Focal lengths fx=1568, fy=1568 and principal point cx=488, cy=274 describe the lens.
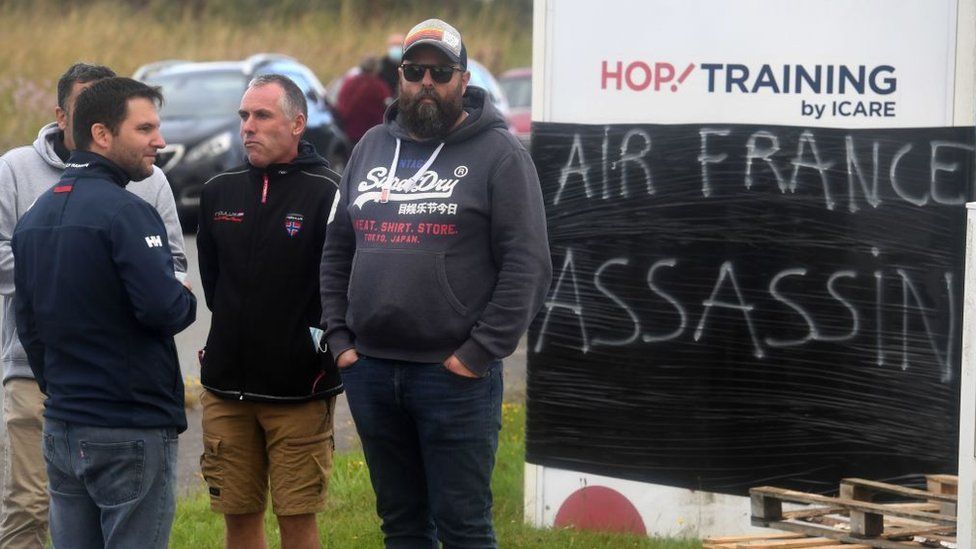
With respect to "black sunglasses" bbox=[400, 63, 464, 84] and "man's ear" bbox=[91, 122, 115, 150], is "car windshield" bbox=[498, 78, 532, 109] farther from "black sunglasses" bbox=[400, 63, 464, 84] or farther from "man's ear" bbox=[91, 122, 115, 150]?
"man's ear" bbox=[91, 122, 115, 150]

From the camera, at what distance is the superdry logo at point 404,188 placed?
14.8 ft

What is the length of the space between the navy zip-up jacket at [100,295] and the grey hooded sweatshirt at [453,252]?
1.95 feet

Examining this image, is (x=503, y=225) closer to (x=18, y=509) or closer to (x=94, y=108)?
(x=94, y=108)

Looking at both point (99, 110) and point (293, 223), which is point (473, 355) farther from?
point (99, 110)

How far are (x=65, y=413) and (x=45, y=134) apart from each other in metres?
1.32

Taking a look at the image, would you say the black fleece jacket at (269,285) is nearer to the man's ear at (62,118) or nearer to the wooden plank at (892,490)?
the man's ear at (62,118)

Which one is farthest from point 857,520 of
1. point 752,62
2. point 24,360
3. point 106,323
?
point 24,360

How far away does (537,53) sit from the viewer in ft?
19.4

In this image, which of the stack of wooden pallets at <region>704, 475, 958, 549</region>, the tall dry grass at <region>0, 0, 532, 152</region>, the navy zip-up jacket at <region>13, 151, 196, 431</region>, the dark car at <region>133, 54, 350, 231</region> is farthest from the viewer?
the tall dry grass at <region>0, 0, 532, 152</region>

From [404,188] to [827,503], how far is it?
1695 millimetres

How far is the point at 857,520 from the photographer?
4.73 m

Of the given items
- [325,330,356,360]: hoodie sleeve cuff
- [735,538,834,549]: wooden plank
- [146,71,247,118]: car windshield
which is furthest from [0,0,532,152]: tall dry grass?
[735,538,834,549]: wooden plank

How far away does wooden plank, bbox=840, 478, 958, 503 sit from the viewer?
4984mm

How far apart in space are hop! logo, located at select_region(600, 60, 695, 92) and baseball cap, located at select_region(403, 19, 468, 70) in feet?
4.18
